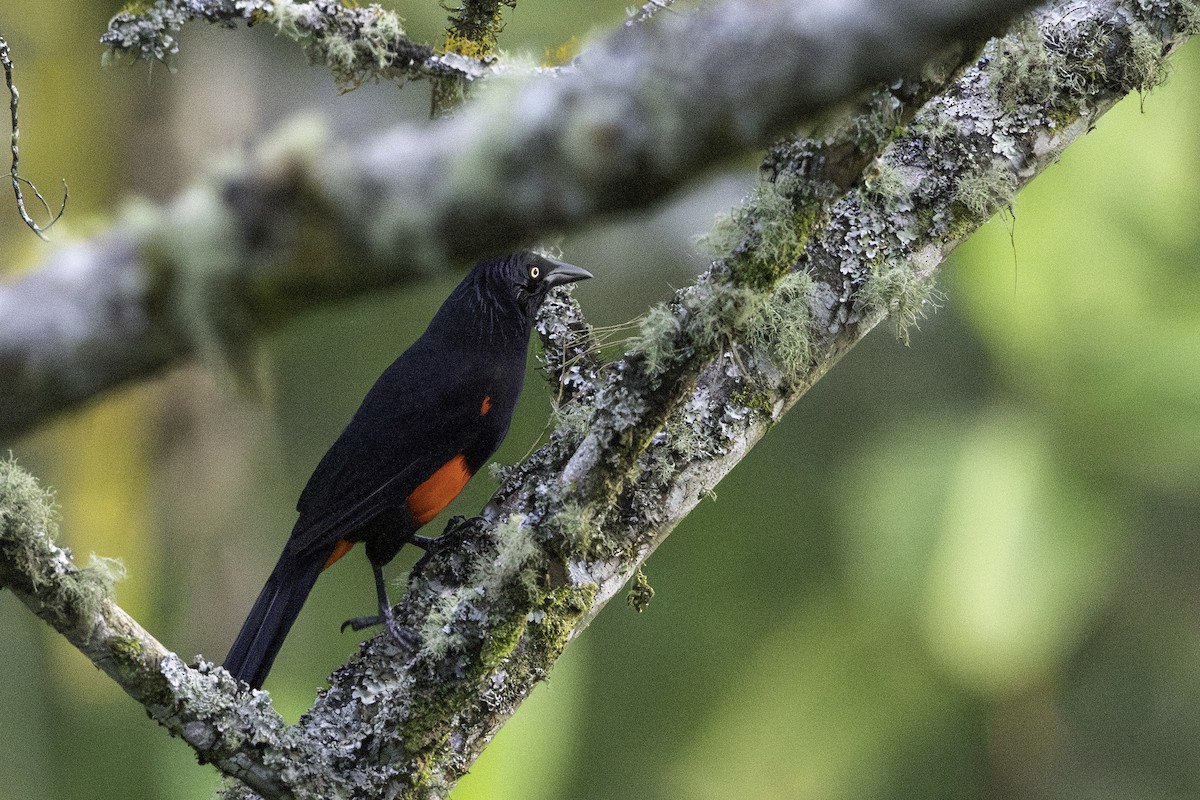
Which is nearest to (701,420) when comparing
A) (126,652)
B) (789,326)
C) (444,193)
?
(789,326)

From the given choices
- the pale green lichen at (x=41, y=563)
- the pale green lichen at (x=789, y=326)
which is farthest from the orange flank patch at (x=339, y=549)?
the pale green lichen at (x=789, y=326)

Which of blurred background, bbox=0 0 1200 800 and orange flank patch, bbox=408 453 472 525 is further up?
blurred background, bbox=0 0 1200 800

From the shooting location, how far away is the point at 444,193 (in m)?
0.67

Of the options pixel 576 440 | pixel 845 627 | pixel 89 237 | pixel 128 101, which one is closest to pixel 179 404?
pixel 128 101

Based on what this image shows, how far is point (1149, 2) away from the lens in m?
1.99

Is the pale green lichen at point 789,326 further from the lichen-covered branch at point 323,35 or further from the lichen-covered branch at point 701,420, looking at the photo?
the lichen-covered branch at point 323,35

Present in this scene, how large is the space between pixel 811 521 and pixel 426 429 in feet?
16.8

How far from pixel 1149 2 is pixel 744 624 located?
5.40 meters

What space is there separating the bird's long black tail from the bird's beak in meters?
0.75

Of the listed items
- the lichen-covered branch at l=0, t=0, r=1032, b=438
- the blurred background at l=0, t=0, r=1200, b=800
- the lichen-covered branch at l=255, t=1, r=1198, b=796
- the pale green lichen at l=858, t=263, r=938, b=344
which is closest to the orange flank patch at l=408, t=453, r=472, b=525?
the lichen-covered branch at l=255, t=1, r=1198, b=796

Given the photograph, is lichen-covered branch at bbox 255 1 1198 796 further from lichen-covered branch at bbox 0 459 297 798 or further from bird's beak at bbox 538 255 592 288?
Answer: bird's beak at bbox 538 255 592 288

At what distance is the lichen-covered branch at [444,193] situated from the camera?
0.66m

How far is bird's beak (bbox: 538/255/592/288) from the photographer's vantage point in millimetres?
2410

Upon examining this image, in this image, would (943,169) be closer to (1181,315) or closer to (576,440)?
(576,440)
